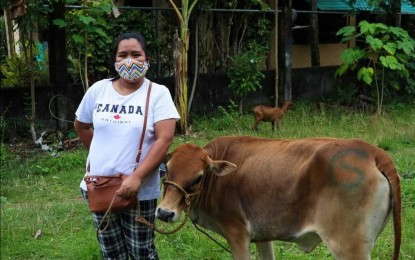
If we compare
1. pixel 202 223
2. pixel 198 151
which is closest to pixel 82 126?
pixel 198 151

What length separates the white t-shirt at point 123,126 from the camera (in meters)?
3.75

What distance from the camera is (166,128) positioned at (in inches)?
148

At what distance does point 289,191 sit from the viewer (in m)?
3.96

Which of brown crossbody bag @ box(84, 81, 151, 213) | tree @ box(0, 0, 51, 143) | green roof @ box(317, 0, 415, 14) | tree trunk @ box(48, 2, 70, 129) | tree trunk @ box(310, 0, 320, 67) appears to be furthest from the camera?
green roof @ box(317, 0, 415, 14)

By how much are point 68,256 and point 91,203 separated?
1458 mm

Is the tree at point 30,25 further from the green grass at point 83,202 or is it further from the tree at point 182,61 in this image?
the tree at point 182,61

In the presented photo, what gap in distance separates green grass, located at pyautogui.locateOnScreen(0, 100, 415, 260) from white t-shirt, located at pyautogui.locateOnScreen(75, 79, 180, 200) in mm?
1545

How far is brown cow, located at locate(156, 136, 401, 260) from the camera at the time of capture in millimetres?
3771

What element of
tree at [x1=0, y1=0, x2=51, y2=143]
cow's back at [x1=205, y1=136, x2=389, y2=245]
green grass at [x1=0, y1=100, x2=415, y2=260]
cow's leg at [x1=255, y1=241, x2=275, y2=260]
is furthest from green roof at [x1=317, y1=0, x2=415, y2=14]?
cow's back at [x1=205, y1=136, x2=389, y2=245]

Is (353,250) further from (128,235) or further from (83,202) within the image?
(83,202)

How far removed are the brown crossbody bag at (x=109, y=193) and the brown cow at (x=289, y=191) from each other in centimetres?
22

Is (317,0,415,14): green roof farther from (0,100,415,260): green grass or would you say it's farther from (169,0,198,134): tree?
(169,0,198,134): tree

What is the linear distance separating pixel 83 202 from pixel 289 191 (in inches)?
132

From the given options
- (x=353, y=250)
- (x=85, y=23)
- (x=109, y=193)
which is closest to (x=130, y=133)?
(x=109, y=193)
